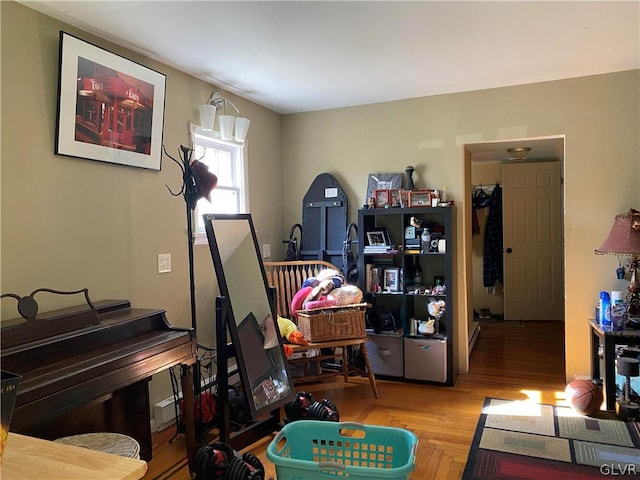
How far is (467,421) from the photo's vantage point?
2979 mm

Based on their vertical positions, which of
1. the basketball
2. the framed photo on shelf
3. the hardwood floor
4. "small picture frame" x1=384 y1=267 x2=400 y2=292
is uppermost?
the framed photo on shelf

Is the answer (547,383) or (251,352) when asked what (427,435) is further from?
(547,383)

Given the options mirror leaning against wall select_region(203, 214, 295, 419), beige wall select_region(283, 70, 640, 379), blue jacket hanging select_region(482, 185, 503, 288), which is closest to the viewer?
mirror leaning against wall select_region(203, 214, 295, 419)

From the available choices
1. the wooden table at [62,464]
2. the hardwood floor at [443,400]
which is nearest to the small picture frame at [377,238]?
the hardwood floor at [443,400]

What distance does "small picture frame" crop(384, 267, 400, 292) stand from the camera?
3842 millimetres

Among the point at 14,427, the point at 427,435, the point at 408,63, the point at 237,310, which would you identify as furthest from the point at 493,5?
the point at 14,427

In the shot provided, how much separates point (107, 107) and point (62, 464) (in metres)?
2.03

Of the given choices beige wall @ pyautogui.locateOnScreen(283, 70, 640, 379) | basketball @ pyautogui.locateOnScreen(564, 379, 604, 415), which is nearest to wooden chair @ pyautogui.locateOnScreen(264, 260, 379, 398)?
beige wall @ pyautogui.locateOnScreen(283, 70, 640, 379)

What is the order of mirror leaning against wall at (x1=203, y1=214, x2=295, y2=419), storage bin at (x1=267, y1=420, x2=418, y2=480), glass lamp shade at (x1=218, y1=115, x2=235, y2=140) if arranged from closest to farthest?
1. storage bin at (x1=267, y1=420, x2=418, y2=480)
2. mirror leaning against wall at (x1=203, y1=214, x2=295, y2=419)
3. glass lamp shade at (x1=218, y1=115, x2=235, y2=140)

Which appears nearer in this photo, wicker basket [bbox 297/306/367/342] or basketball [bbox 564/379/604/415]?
basketball [bbox 564/379/604/415]

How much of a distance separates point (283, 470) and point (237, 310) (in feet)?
4.23

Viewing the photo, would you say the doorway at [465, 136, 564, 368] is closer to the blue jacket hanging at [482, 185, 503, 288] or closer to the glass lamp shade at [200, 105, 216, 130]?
the blue jacket hanging at [482, 185, 503, 288]

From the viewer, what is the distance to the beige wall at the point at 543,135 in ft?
11.0

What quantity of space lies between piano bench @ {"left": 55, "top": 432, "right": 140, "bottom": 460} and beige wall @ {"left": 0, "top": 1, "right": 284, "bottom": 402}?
25.1 inches
